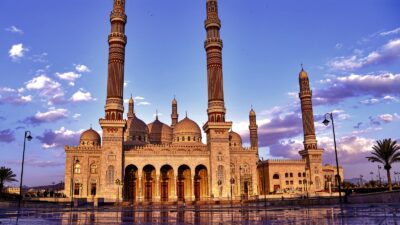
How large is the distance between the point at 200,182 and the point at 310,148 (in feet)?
66.9

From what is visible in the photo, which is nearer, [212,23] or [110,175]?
[110,175]

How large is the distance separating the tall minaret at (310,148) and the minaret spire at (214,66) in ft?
57.3

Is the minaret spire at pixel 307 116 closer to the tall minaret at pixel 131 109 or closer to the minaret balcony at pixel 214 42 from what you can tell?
the minaret balcony at pixel 214 42

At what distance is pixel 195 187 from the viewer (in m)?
60.4

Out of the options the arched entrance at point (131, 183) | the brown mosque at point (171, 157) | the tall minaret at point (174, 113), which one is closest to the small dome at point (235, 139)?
the brown mosque at point (171, 157)

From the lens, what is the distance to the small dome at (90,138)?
6706 centimetres

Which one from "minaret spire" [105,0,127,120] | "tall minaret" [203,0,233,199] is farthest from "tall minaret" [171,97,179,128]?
"minaret spire" [105,0,127,120]

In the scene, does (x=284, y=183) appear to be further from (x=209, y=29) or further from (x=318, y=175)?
(x=209, y=29)

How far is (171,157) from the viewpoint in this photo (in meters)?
57.1

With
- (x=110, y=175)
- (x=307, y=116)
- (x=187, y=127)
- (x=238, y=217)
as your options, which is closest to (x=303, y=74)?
(x=307, y=116)

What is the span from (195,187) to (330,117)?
34551 millimetres

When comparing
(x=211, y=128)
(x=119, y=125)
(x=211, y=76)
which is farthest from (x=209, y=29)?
(x=119, y=125)

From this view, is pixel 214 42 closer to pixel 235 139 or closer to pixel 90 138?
pixel 235 139

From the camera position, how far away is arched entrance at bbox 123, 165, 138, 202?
58812mm
